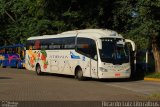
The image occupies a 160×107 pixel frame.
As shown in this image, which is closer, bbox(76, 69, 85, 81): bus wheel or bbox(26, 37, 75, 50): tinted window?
bbox(76, 69, 85, 81): bus wheel

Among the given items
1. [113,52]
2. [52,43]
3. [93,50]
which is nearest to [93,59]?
[93,50]

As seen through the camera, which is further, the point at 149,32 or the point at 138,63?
the point at 138,63

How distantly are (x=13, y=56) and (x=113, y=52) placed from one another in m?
25.2

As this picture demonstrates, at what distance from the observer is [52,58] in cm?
3256

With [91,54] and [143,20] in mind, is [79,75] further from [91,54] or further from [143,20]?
[143,20]

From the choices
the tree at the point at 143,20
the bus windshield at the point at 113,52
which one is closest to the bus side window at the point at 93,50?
the bus windshield at the point at 113,52

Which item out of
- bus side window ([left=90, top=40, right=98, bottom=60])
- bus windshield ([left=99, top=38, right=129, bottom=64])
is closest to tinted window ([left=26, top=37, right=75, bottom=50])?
bus side window ([left=90, top=40, right=98, bottom=60])

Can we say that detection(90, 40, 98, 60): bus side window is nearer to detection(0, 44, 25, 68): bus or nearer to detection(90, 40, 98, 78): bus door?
detection(90, 40, 98, 78): bus door

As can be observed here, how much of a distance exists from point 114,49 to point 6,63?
91.1 feet

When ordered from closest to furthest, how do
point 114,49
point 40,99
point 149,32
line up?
point 40,99 < point 114,49 < point 149,32

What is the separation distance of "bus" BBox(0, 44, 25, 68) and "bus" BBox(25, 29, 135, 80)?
1616cm

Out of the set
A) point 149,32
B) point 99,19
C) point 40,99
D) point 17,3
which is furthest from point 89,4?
point 40,99

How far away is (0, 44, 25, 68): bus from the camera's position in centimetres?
4872

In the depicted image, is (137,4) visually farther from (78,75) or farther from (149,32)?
(78,75)
